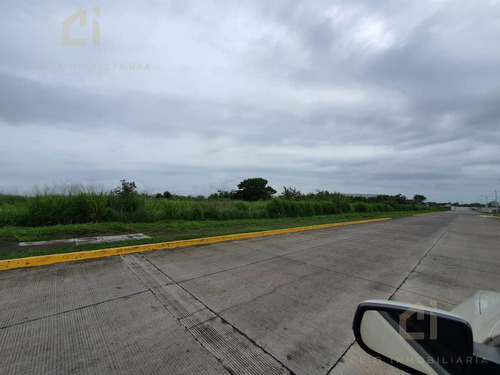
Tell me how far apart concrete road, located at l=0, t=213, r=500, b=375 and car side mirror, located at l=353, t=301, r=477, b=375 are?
129cm

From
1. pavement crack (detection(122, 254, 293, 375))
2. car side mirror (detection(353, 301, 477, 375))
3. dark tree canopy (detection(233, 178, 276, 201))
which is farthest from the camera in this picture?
dark tree canopy (detection(233, 178, 276, 201))

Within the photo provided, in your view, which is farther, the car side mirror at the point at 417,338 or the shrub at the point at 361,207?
the shrub at the point at 361,207

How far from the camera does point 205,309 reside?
3361mm

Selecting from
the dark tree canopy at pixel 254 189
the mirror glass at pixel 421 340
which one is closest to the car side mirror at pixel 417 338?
the mirror glass at pixel 421 340

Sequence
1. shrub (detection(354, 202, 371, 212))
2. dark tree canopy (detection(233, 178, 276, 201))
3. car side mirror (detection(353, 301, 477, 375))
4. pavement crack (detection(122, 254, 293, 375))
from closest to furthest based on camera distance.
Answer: car side mirror (detection(353, 301, 477, 375)) < pavement crack (detection(122, 254, 293, 375)) < shrub (detection(354, 202, 371, 212)) < dark tree canopy (detection(233, 178, 276, 201))

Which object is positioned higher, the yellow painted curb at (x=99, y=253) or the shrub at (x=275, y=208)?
the shrub at (x=275, y=208)

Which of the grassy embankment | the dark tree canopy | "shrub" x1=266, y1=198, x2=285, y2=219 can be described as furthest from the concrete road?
the dark tree canopy

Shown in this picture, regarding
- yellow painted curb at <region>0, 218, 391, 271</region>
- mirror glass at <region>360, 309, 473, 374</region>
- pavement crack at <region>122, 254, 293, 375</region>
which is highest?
mirror glass at <region>360, 309, 473, 374</region>

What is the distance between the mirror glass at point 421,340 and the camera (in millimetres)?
1005

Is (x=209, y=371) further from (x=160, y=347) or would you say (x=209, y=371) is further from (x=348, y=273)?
(x=348, y=273)

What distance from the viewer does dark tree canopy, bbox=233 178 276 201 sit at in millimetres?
56838

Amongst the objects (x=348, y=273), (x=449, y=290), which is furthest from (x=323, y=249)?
(x=449, y=290)

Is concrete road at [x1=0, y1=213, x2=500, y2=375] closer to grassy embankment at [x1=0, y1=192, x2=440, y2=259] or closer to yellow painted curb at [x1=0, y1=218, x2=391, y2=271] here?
yellow painted curb at [x1=0, y1=218, x2=391, y2=271]

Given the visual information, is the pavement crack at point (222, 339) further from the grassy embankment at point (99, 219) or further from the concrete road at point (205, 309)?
the grassy embankment at point (99, 219)
